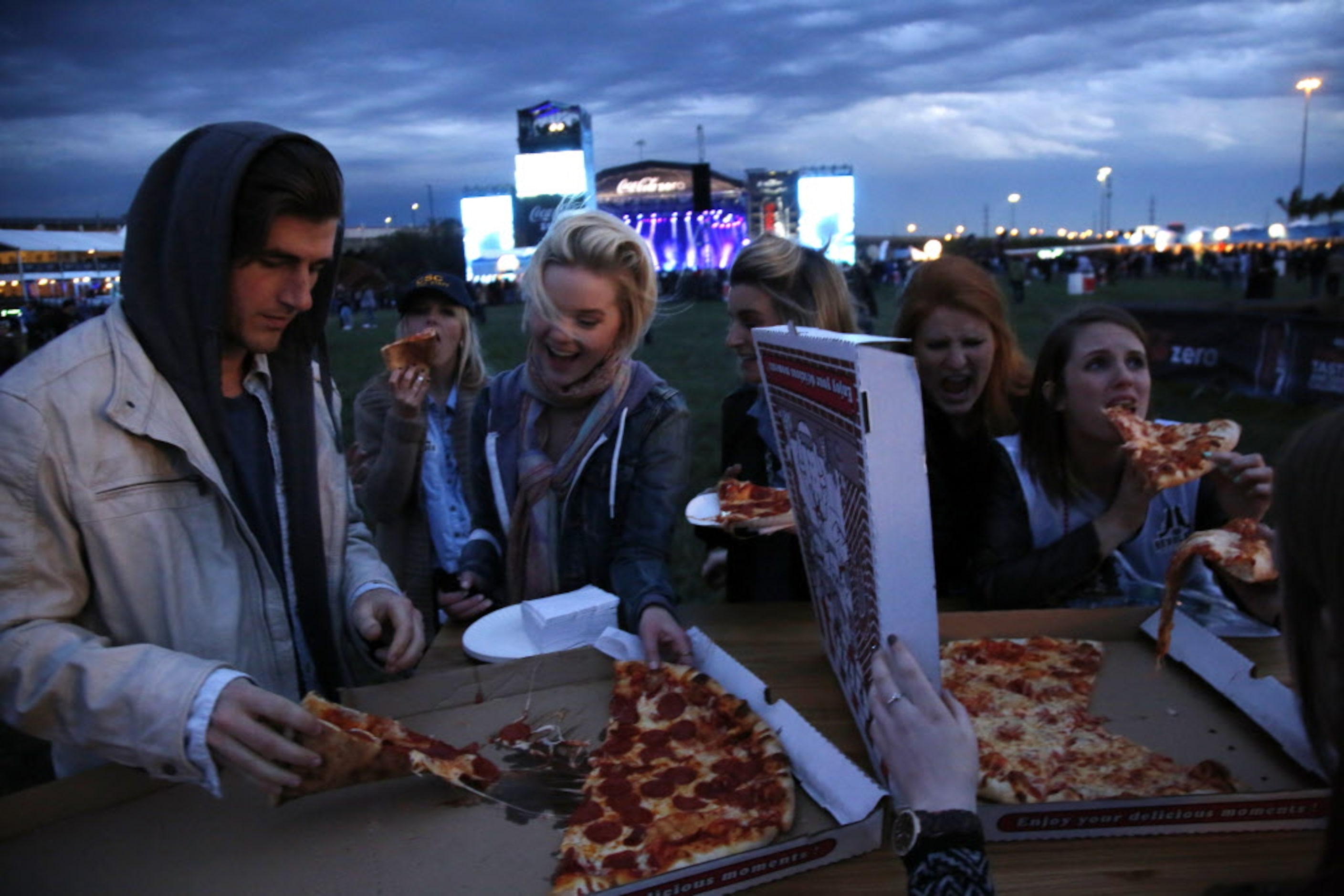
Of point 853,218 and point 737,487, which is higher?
point 853,218

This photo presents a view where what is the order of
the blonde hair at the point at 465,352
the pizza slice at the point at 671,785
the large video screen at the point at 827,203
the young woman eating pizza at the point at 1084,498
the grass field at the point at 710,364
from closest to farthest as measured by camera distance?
the pizza slice at the point at 671,785, the young woman eating pizza at the point at 1084,498, the blonde hair at the point at 465,352, the grass field at the point at 710,364, the large video screen at the point at 827,203

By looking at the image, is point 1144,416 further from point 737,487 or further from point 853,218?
point 853,218

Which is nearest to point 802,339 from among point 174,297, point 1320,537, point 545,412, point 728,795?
point 1320,537

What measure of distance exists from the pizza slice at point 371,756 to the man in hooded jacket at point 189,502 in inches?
1.7

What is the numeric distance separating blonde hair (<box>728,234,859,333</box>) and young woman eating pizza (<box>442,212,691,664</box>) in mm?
674

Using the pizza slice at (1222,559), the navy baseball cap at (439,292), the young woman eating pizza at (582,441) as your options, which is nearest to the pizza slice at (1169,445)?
the pizza slice at (1222,559)

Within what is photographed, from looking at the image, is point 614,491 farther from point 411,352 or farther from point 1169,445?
point 411,352

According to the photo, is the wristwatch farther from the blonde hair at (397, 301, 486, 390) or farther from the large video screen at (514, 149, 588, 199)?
the large video screen at (514, 149, 588, 199)

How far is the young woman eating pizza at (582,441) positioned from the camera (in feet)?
9.00

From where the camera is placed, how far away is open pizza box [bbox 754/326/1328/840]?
132 centimetres

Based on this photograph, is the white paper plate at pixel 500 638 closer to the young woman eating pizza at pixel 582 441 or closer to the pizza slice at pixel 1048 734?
the young woman eating pizza at pixel 582 441

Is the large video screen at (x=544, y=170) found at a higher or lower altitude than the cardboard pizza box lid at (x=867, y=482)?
higher

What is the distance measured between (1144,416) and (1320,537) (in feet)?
6.30

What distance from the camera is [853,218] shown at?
5144cm
